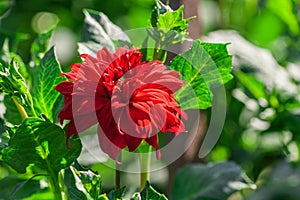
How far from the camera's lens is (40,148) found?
0.92 meters

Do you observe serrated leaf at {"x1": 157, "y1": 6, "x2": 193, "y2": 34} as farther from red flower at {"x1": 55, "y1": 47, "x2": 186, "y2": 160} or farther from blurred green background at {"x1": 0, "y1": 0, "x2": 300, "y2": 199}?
blurred green background at {"x1": 0, "y1": 0, "x2": 300, "y2": 199}

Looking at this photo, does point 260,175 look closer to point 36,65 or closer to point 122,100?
point 36,65

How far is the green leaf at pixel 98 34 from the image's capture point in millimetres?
1061

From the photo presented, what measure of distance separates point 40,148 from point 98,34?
253 mm

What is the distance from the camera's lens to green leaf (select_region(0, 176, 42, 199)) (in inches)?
43.3

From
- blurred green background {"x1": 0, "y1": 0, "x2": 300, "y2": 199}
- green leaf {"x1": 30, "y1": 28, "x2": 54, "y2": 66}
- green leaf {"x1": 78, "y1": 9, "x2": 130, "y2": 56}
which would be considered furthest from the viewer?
blurred green background {"x1": 0, "y1": 0, "x2": 300, "y2": 199}

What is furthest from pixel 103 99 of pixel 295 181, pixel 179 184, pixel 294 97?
pixel 294 97

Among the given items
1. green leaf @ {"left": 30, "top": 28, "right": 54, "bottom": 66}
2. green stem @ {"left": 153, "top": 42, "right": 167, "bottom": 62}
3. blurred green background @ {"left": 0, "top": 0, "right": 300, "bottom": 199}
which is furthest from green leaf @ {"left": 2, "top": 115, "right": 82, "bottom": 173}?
blurred green background @ {"left": 0, "top": 0, "right": 300, "bottom": 199}

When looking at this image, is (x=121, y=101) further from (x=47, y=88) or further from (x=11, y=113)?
(x=11, y=113)

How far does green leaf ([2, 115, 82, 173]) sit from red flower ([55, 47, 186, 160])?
0.04 m

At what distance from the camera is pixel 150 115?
0.85m

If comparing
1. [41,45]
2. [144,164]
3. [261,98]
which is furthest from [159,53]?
[261,98]

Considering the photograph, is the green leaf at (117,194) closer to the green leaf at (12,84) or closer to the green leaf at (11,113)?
the green leaf at (12,84)

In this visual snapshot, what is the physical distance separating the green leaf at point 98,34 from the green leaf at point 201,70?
13 centimetres
